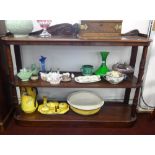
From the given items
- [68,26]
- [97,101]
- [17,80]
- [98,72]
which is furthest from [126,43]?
[17,80]

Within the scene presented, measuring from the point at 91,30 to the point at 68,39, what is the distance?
0.62 feet

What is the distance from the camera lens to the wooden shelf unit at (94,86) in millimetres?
1208

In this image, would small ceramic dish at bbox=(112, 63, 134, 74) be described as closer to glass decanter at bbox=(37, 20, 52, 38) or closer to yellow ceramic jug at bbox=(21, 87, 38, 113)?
glass decanter at bbox=(37, 20, 52, 38)

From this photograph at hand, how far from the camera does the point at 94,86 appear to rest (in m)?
1.37

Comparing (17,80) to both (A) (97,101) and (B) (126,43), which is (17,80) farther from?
(B) (126,43)

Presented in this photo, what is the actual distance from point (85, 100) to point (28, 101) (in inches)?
21.8

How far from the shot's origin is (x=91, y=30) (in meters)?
1.24

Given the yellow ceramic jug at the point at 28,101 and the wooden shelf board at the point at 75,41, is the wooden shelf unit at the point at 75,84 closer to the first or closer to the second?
the yellow ceramic jug at the point at 28,101

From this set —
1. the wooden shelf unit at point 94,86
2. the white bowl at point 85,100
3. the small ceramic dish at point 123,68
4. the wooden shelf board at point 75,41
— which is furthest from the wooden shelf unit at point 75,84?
the wooden shelf board at point 75,41

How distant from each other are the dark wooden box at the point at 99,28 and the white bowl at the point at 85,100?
64cm

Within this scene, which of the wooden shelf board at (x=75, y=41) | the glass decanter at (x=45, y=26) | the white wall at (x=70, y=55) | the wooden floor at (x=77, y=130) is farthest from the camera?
the white wall at (x=70, y=55)

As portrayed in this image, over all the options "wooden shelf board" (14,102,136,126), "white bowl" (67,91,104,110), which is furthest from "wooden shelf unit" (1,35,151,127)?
"white bowl" (67,91,104,110)

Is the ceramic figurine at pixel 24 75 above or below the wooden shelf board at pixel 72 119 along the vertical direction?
above

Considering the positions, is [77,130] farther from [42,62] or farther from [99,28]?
[99,28]
